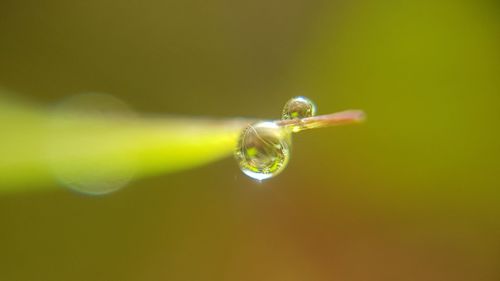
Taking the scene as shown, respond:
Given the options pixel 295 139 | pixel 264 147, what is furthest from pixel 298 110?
pixel 295 139

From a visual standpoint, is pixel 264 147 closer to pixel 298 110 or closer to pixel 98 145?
pixel 298 110

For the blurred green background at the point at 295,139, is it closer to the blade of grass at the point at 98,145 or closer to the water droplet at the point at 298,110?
the blade of grass at the point at 98,145

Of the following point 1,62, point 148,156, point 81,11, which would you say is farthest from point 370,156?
point 1,62

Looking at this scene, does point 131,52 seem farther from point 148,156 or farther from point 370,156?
point 370,156

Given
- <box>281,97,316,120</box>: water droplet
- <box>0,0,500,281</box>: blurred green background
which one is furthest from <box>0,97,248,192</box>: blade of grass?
<box>281,97,316,120</box>: water droplet

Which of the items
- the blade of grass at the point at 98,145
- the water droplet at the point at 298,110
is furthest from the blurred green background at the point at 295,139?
the water droplet at the point at 298,110

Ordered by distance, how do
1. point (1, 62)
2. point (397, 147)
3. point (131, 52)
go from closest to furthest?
point (1, 62) < point (131, 52) < point (397, 147)

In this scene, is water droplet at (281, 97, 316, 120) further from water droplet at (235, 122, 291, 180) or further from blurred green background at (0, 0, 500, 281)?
blurred green background at (0, 0, 500, 281)
